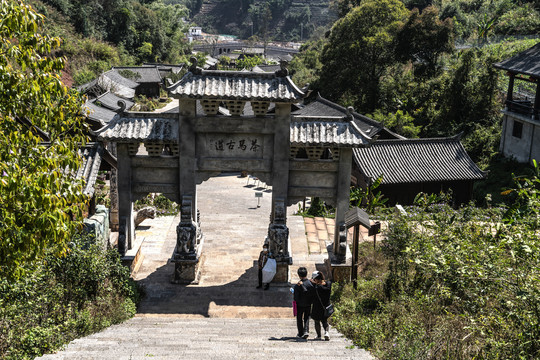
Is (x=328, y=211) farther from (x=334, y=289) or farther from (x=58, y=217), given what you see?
(x=58, y=217)

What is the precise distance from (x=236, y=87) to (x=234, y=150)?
5.68ft

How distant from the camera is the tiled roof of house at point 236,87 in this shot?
14.6 m

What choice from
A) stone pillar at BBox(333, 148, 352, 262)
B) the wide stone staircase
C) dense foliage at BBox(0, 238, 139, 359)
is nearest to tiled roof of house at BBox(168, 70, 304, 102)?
stone pillar at BBox(333, 148, 352, 262)

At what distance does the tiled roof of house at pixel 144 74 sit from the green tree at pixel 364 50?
25.2 metres

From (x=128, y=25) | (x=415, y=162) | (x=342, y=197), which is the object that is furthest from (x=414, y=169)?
(x=128, y=25)

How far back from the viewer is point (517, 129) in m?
34.4

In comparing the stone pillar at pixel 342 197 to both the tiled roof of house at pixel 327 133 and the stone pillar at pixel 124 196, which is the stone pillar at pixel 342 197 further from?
the stone pillar at pixel 124 196

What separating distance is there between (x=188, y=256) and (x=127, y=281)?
2.08 meters

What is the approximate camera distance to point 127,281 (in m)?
13.9

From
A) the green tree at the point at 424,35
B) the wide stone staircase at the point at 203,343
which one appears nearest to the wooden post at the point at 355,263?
the wide stone staircase at the point at 203,343

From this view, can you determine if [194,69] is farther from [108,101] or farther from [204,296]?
[108,101]

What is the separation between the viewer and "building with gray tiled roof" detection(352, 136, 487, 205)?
26812 millimetres

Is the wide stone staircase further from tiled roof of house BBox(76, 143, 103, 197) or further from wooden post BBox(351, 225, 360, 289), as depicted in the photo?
tiled roof of house BBox(76, 143, 103, 197)

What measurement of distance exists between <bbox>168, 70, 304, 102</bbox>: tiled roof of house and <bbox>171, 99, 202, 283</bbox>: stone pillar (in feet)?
1.42
